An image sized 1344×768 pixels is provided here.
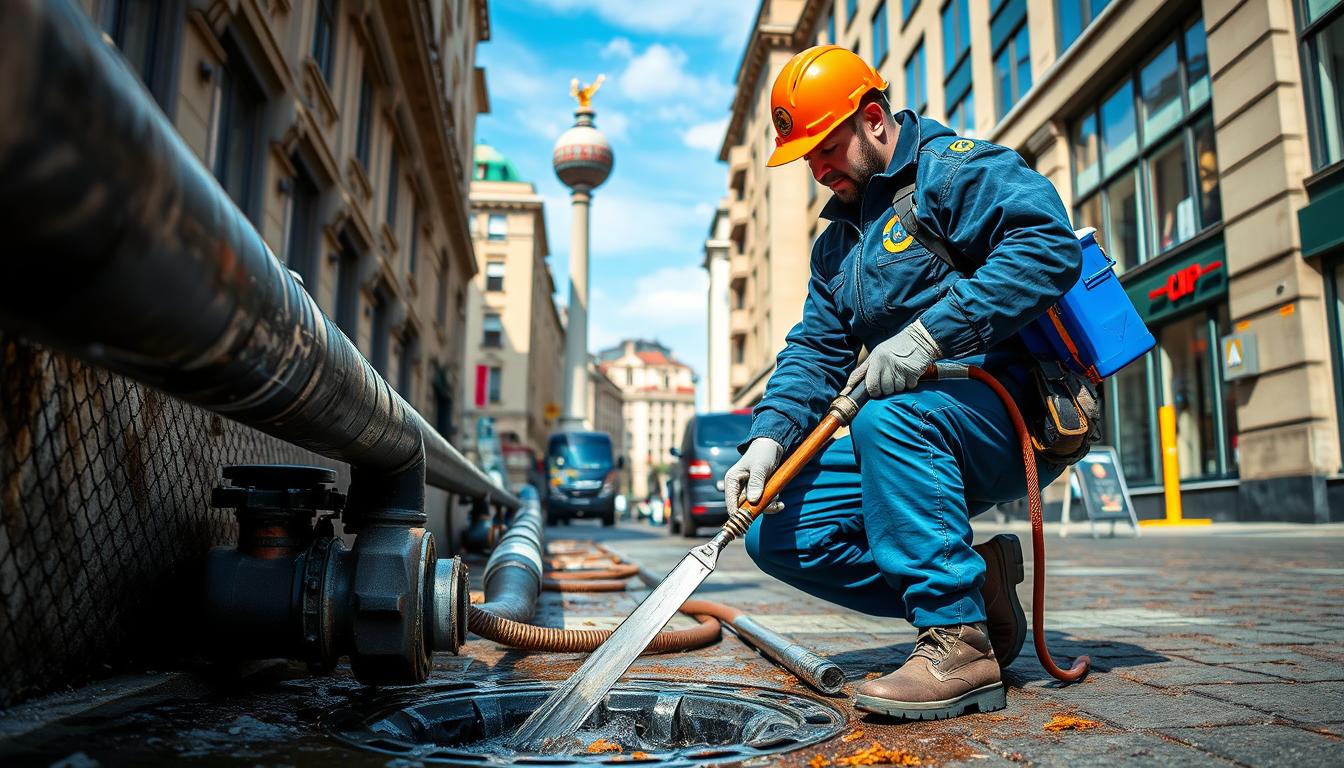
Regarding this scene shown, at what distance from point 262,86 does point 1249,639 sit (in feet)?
30.5

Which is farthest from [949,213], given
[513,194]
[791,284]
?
[513,194]

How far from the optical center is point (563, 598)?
17.7 ft

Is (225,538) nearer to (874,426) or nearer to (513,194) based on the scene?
(874,426)

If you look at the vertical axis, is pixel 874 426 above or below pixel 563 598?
above

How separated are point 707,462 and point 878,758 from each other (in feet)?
39.1

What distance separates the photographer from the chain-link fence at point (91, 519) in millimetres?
1782

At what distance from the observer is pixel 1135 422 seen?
15.8m

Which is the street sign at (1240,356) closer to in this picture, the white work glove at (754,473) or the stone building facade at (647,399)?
the white work glove at (754,473)

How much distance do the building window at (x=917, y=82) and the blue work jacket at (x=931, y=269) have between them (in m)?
22.2

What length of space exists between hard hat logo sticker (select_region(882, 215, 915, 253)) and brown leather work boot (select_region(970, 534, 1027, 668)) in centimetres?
86

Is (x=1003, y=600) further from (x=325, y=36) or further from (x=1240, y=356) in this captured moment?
(x=325, y=36)

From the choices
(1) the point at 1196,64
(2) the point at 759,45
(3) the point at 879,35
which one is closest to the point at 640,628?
(1) the point at 1196,64

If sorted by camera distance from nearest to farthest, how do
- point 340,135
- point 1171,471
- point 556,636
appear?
point 556,636 < point 340,135 < point 1171,471

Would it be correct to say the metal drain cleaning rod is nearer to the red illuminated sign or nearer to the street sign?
the street sign
